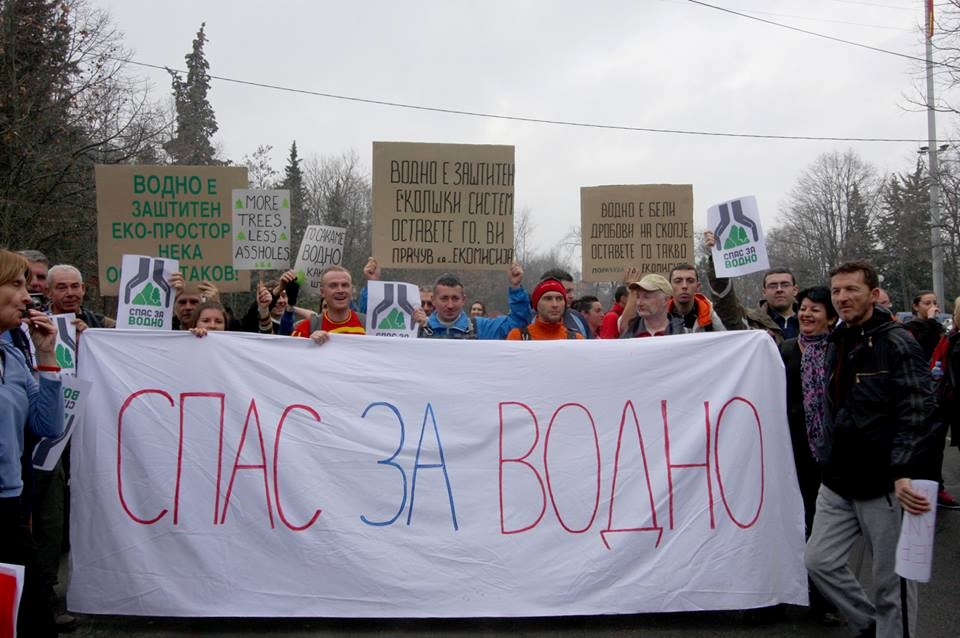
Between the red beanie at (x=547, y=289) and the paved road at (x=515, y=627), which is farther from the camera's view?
the red beanie at (x=547, y=289)

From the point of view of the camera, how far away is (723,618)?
4.45 meters

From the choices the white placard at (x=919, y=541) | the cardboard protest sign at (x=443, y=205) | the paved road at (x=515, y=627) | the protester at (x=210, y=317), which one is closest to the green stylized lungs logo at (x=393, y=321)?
the cardboard protest sign at (x=443, y=205)

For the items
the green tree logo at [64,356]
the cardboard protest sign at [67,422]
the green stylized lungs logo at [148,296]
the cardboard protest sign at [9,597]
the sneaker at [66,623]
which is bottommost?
the sneaker at [66,623]

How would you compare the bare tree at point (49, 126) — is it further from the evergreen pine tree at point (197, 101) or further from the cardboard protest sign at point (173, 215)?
the evergreen pine tree at point (197, 101)

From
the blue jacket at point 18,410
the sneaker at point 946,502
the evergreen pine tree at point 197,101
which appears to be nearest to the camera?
the blue jacket at point 18,410

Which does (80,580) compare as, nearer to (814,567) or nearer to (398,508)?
(398,508)

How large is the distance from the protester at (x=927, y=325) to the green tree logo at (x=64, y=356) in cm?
742

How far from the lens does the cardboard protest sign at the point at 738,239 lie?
5.62 metres

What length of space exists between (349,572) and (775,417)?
8.25 feet

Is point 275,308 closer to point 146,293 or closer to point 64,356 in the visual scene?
point 146,293

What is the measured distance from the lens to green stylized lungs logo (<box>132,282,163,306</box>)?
502 cm

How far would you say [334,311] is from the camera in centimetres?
514

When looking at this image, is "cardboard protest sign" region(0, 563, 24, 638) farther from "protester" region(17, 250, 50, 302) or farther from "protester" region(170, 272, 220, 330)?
"protester" region(170, 272, 220, 330)

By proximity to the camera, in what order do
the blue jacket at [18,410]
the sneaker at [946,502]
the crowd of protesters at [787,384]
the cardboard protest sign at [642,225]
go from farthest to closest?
the sneaker at [946,502] → the cardboard protest sign at [642,225] → the crowd of protesters at [787,384] → the blue jacket at [18,410]
